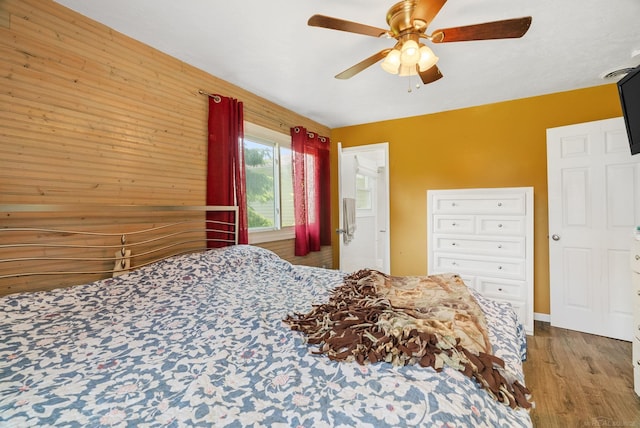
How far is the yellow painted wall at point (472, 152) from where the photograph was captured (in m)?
3.06

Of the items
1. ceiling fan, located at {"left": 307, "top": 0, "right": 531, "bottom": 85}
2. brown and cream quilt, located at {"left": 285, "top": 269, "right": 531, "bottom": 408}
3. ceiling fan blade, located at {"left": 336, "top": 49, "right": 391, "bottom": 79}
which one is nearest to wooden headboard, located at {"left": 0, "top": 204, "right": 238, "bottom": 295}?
brown and cream quilt, located at {"left": 285, "top": 269, "right": 531, "bottom": 408}

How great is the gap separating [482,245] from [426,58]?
2.21 metres

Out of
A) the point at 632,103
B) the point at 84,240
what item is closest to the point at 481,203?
the point at 632,103

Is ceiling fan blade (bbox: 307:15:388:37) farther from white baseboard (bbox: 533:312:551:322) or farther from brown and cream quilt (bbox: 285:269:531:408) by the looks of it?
white baseboard (bbox: 533:312:551:322)

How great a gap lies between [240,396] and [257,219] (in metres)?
2.51

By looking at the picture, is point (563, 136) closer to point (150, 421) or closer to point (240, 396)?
point (240, 396)

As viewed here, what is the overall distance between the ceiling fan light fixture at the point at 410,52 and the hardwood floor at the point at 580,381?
2.21 m

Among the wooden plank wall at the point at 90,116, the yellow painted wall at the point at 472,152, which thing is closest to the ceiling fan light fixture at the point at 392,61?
the wooden plank wall at the point at 90,116

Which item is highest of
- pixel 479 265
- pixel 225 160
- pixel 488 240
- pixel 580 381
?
pixel 225 160

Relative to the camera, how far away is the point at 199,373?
919mm

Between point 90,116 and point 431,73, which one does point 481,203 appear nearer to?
point 431,73

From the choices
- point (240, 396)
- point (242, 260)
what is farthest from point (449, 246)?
point (240, 396)

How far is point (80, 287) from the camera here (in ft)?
5.29

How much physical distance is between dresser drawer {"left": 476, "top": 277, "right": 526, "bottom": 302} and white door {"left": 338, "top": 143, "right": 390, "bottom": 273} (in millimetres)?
1210
